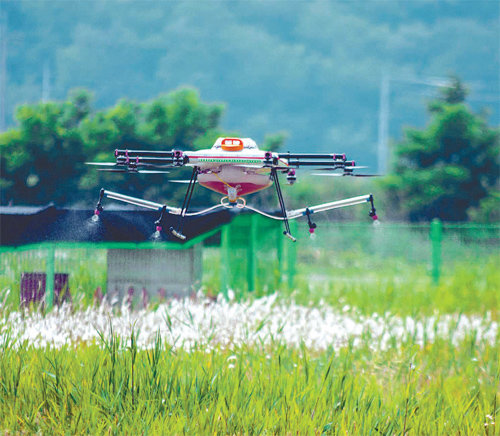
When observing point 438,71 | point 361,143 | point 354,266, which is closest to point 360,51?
point 438,71

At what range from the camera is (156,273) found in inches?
308

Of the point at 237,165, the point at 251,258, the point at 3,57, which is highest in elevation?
the point at 3,57

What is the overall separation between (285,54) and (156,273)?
280ft

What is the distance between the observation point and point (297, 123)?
8588 cm

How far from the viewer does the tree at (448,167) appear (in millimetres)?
24766

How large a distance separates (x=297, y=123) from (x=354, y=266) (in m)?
68.0

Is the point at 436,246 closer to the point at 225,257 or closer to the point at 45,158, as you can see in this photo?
the point at 225,257

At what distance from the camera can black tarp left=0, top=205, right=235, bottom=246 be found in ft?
19.7

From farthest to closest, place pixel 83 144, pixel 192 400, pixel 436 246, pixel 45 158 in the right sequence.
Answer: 1. pixel 436 246
2. pixel 45 158
3. pixel 83 144
4. pixel 192 400

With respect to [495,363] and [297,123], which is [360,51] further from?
[495,363]

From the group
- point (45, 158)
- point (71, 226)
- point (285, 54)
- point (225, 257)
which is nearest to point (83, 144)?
point (45, 158)

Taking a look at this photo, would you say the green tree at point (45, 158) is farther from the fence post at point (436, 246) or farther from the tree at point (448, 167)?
the tree at point (448, 167)

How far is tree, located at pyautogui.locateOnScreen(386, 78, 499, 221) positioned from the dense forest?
5233cm

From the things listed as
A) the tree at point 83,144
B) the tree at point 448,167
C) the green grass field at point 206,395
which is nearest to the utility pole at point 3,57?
the tree at point 83,144
